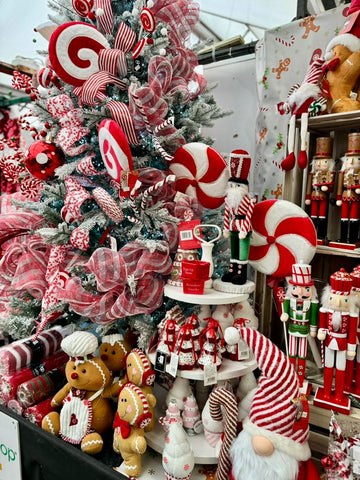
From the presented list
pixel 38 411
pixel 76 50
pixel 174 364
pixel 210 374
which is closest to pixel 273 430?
pixel 210 374

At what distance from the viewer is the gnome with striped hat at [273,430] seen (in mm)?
974

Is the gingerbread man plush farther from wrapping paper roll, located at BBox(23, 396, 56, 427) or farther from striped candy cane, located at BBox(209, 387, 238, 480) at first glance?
wrapping paper roll, located at BBox(23, 396, 56, 427)

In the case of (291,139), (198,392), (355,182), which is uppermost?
(291,139)

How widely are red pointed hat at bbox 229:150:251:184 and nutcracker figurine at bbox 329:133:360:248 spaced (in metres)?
0.44

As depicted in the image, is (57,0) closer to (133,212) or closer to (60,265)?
(133,212)

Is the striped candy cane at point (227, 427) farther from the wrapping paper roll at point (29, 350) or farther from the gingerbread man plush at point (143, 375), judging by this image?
the wrapping paper roll at point (29, 350)

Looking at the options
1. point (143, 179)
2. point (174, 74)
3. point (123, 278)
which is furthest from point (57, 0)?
point (123, 278)

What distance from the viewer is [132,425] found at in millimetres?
1190

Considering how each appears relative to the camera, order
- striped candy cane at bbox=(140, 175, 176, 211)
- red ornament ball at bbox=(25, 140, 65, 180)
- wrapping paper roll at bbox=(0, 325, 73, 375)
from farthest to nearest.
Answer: red ornament ball at bbox=(25, 140, 65, 180)
wrapping paper roll at bbox=(0, 325, 73, 375)
striped candy cane at bbox=(140, 175, 176, 211)

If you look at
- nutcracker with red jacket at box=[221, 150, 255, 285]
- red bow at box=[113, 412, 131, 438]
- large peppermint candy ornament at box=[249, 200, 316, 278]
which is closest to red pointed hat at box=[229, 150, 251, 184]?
nutcracker with red jacket at box=[221, 150, 255, 285]

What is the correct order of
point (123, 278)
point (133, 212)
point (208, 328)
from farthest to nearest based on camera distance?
point (133, 212)
point (123, 278)
point (208, 328)

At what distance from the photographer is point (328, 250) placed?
4.82 feet

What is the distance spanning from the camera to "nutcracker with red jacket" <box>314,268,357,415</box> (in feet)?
4.01

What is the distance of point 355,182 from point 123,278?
100 cm
